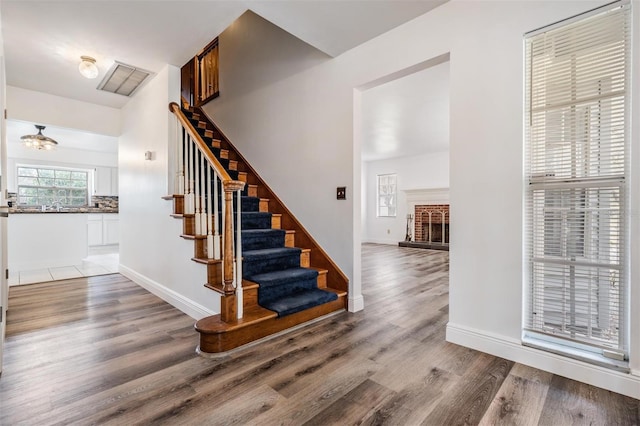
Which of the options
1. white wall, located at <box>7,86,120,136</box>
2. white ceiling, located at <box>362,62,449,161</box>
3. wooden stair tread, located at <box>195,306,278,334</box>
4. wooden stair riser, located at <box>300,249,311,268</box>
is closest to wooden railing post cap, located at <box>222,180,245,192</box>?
wooden stair tread, located at <box>195,306,278,334</box>

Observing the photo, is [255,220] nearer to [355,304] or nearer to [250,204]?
[250,204]

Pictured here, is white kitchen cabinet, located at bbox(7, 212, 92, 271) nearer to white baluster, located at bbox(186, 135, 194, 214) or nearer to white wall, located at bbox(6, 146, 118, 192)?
white wall, located at bbox(6, 146, 118, 192)

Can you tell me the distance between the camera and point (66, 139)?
244 inches

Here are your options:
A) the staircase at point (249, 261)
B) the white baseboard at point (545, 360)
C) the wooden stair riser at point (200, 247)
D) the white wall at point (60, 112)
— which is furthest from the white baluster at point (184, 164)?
the white baseboard at point (545, 360)

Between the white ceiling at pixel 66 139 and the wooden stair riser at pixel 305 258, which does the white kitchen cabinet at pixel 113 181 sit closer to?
the white ceiling at pixel 66 139

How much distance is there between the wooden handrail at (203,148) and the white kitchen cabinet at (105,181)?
5.92m

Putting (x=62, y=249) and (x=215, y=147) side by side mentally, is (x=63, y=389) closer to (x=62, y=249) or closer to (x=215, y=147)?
(x=215, y=147)

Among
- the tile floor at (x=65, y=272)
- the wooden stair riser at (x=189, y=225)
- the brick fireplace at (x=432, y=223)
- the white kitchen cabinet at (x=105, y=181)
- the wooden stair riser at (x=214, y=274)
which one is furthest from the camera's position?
the brick fireplace at (x=432, y=223)

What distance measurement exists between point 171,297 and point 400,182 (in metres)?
6.73

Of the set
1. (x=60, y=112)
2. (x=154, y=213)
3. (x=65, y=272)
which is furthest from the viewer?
(x=65, y=272)

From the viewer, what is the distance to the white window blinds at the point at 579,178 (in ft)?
5.18

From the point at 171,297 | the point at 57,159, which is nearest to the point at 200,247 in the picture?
the point at 171,297

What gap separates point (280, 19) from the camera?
7.48 feet

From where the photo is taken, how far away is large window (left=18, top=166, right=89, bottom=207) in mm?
6539
